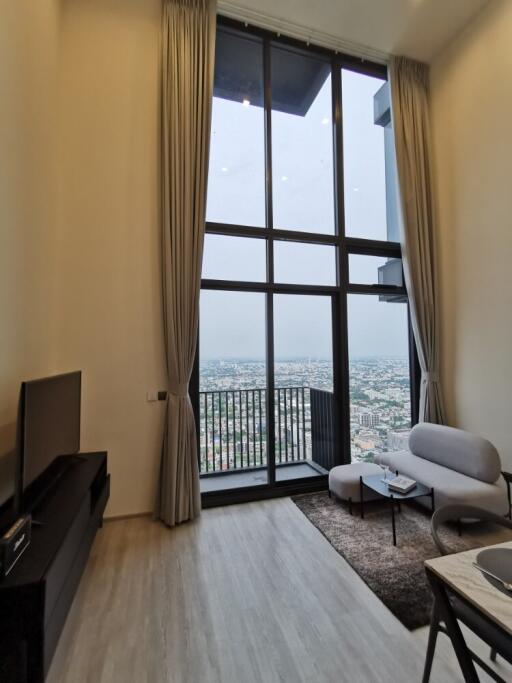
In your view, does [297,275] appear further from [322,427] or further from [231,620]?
[231,620]

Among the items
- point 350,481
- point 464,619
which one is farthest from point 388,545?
point 464,619

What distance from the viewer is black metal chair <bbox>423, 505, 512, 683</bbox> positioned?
1159mm

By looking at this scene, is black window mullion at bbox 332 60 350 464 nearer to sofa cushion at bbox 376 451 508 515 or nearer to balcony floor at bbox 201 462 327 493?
balcony floor at bbox 201 462 327 493

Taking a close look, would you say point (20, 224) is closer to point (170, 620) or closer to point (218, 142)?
point (218, 142)

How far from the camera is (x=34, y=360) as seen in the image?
233 centimetres

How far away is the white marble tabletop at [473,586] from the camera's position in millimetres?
982

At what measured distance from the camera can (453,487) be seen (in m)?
2.71

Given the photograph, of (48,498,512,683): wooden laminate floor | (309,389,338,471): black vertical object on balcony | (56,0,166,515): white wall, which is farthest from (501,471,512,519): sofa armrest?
(56,0,166,515): white wall

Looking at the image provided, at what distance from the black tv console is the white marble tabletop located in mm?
1548

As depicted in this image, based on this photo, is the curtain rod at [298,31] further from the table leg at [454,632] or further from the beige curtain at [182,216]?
the table leg at [454,632]

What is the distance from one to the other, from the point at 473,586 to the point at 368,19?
501cm

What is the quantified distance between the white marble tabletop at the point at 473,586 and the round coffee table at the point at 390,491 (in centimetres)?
134

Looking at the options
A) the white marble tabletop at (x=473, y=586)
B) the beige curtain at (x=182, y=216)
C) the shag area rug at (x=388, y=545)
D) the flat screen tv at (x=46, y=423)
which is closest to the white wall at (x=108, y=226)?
the beige curtain at (x=182, y=216)

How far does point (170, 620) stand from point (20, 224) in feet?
8.59
